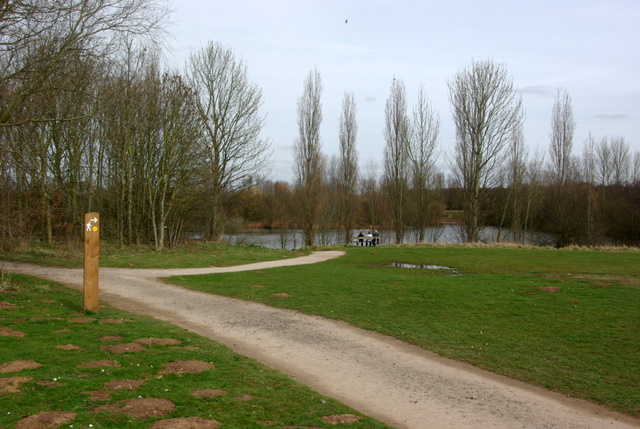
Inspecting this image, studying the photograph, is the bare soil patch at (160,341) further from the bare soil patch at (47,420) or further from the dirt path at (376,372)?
the bare soil patch at (47,420)

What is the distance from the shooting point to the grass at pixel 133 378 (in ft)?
14.7

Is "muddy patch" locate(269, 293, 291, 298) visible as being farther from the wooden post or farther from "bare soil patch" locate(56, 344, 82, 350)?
"bare soil patch" locate(56, 344, 82, 350)

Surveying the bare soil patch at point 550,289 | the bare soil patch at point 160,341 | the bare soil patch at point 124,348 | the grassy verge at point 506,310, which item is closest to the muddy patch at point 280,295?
the grassy verge at point 506,310

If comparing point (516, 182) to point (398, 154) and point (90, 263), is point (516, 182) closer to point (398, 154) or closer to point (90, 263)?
point (398, 154)

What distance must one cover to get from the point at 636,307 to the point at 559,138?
3929 centimetres

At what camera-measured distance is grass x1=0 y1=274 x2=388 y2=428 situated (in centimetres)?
449

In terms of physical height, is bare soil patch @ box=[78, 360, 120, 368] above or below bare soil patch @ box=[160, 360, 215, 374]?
above

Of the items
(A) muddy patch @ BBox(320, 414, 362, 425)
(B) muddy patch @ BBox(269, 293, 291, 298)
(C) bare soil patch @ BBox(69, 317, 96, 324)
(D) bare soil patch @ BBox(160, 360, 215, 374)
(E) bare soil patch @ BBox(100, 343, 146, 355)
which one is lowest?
(A) muddy patch @ BBox(320, 414, 362, 425)

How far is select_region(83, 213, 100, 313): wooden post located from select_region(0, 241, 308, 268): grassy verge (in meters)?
8.52

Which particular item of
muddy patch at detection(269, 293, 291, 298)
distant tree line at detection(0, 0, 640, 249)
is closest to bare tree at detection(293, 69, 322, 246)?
distant tree line at detection(0, 0, 640, 249)

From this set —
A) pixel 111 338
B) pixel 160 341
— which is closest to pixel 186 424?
pixel 160 341

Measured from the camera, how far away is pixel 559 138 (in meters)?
46.0

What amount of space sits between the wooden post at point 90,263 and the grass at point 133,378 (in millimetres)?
510

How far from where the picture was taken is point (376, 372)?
6848 mm
